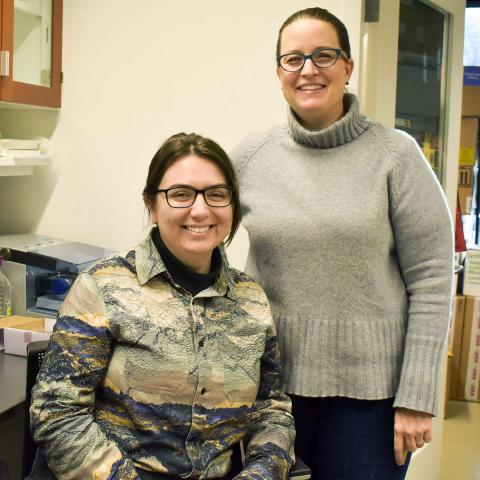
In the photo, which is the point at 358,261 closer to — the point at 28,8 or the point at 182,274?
the point at 182,274

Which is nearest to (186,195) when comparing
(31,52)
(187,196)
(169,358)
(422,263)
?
(187,196)

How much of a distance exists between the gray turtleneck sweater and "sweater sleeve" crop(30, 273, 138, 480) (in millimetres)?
474

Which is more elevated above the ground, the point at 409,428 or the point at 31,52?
the point at 31,52

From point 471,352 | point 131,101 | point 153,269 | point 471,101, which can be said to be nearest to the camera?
point 153,269

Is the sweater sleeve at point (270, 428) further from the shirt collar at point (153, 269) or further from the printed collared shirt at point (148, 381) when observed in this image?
the shirt collar at point (153, 269)

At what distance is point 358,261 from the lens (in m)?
1.49

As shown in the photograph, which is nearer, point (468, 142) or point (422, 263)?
point (422, 263)

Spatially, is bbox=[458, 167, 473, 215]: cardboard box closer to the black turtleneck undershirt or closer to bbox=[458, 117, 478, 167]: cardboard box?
bbox=[458, 117, 478, 167]: cardboard box

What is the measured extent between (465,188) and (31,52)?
10.6 ft

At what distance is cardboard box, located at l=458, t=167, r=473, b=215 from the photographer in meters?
4.53

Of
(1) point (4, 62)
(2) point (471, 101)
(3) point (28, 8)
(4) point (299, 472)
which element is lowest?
(4) point (299, 472)

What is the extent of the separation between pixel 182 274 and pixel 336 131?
1.63ft

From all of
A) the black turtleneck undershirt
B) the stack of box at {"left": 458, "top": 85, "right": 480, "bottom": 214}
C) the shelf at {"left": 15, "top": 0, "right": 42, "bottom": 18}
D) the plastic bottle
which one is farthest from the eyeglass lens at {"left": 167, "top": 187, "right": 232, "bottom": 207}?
the stack of box at {"left": 458, "top": 85, "right": 480, "bottom": 214}

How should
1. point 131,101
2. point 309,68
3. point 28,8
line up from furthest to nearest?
point 131,101 → point 28,8 → point 309,68
